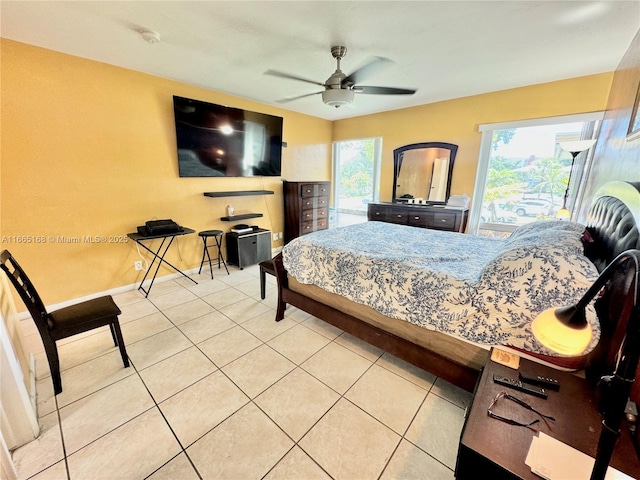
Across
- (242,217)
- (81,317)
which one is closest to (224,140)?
(242,217)

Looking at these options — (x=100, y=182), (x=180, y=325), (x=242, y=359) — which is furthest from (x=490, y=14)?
(x=100, y=182)

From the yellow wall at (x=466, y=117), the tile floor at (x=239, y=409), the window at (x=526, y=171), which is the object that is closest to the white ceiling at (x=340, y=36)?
the yellow wall at (x=466, y=117)

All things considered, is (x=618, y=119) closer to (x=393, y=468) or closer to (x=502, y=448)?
(x=502, y=448)

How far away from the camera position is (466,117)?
360cm

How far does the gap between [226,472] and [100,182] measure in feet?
9.73

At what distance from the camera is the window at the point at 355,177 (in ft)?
15.7

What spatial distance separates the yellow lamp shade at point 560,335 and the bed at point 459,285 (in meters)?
0.54

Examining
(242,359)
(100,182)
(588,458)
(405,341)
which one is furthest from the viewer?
(100,182)

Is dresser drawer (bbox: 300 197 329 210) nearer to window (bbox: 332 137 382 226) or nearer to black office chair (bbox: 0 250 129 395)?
window (bbox: 332 137 382 226)

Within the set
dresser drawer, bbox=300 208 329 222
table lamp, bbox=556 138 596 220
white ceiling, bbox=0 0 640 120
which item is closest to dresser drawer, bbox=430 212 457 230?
table lamp, bbox=556 138 596 220

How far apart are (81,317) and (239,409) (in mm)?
1238

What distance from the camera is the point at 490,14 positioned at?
1.78 metres

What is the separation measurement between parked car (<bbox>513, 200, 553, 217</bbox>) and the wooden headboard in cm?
202

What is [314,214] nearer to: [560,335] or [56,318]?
[56,318]
